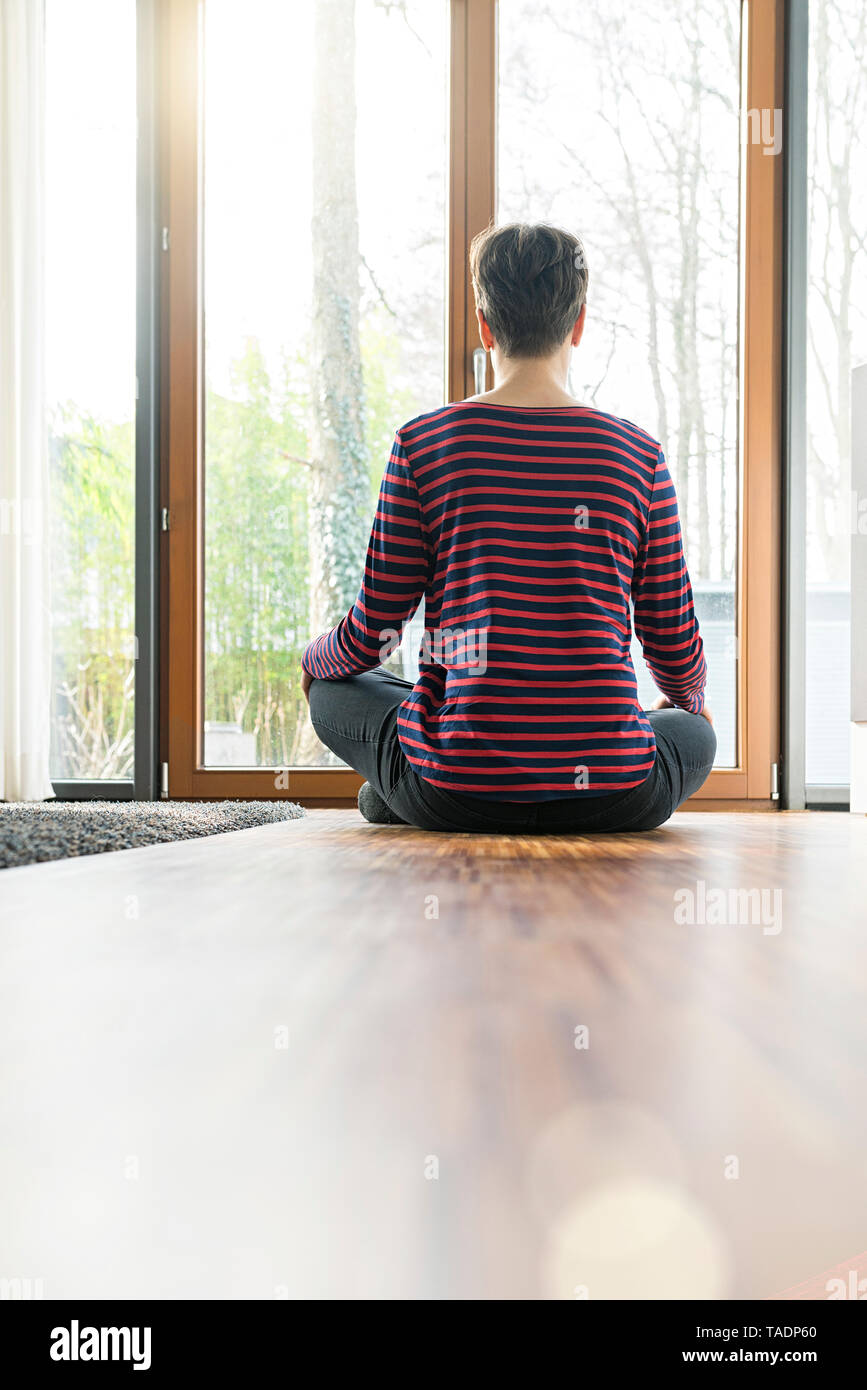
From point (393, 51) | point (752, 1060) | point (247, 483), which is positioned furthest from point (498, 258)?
point (393, 51)

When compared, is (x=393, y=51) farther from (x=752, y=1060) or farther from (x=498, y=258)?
(x=752, y=1060)

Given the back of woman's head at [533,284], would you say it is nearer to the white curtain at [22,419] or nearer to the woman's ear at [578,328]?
the woman's ear at [578,328]

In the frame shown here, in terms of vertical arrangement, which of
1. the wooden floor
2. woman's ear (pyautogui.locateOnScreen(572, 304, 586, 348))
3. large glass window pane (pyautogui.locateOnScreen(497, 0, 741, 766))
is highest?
large glass window pane (pyautogui.locateOnScreen(497, 0, 741, 766))

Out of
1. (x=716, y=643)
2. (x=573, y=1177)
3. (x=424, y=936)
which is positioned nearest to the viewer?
(x=573, y=1177)

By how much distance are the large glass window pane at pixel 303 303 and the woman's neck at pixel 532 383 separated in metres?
1.39

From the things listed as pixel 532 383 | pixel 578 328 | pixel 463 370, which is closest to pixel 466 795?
pixel 532 383

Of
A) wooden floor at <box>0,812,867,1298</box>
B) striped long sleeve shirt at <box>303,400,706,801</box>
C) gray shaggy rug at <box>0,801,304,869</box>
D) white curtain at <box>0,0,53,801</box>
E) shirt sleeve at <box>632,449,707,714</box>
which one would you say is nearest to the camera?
wooden floor at <box>0,812,867,1298</box>

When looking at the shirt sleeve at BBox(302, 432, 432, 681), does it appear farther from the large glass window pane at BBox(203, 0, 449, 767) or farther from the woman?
the large glass window pane at BBox(203, 0, 449, 767)

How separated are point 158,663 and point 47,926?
226 centimetres

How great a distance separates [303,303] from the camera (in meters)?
2.69

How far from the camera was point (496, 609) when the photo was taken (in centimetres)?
122

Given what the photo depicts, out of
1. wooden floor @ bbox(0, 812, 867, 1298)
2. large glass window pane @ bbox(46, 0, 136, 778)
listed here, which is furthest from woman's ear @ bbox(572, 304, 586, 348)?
large glass window pane @ bbox(46, 0, 136, 778)

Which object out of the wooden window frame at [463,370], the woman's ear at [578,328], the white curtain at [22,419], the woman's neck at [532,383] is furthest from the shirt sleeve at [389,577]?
the white curtain at [22,419]

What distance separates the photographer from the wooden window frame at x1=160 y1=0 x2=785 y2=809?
8.58ft
